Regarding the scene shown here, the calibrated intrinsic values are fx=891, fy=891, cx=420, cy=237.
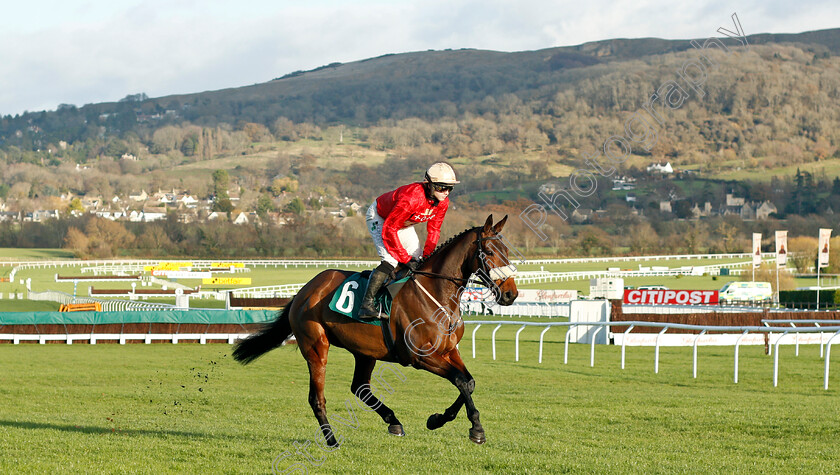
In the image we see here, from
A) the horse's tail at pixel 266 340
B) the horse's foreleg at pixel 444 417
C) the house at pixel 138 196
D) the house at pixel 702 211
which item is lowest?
the house at pixel 702 211

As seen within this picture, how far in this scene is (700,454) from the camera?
6648 millimetres

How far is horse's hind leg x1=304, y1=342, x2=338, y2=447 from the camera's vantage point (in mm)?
6996

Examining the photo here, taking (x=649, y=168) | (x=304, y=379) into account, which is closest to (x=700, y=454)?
(x=304, y=379)

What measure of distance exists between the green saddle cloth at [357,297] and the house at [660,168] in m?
153

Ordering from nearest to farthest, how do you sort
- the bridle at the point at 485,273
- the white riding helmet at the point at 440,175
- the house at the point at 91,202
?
the bridle at the point at 485,273 < the white riding helmet at the point at 440,175 < the house at the point at 91,202

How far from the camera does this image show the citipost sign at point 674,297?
3825cm

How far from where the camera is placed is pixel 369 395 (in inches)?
284

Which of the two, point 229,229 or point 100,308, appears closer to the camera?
point 100,308

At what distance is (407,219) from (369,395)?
1471 mm

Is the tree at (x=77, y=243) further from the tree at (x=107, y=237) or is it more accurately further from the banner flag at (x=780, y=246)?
the banner flag at (x=780, y=246)

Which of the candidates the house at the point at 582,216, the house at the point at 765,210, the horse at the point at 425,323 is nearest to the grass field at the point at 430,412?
the horse at the point at 425,323

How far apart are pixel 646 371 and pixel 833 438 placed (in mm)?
8344

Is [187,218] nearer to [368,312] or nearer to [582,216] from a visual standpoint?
[582,216]

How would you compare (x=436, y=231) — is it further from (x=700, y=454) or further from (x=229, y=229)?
(x=229, y=229)
